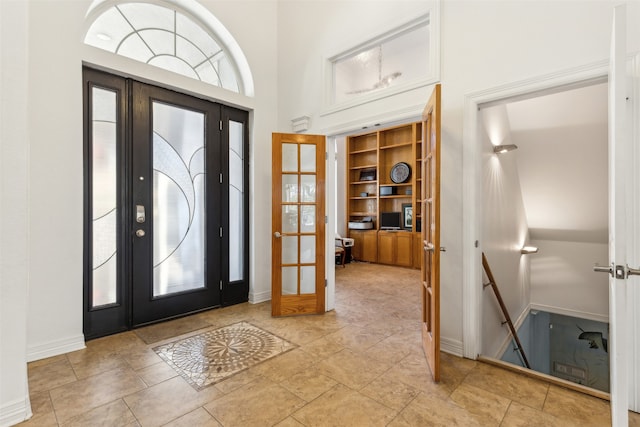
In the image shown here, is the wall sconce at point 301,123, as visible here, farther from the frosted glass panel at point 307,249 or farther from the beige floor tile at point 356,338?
the beige floor tile at point 356,338

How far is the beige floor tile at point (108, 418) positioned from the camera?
163cm

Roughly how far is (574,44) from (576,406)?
7.58ft

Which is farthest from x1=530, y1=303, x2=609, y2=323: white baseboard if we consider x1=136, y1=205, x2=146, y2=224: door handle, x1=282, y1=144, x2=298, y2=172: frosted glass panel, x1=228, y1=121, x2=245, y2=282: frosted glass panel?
x1=136, y1=205, x2=146, y2=224: door handle

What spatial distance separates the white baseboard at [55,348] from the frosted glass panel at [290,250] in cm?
200

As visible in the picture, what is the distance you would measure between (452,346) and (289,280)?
6.09 ft

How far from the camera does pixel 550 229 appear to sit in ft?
14.2

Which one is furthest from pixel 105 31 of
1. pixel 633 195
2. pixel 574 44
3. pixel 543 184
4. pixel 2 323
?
pixel 543 184

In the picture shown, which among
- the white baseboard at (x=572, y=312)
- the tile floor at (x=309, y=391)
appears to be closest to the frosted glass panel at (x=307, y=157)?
the tile floor at (x=309, y=391)

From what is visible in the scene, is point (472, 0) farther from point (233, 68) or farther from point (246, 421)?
point (246, 421)

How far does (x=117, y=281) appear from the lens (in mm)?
2865

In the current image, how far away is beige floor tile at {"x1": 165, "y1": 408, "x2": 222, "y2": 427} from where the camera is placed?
1.64 metres

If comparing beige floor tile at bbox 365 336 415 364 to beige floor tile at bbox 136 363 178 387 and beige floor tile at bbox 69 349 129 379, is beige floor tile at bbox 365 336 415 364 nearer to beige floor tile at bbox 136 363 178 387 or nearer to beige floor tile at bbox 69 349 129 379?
beige floor tile at bbox 136 363 178 387

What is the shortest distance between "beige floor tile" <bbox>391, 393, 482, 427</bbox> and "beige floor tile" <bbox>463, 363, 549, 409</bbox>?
353 millimetres

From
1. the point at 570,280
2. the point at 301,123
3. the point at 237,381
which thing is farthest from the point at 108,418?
the point at 570,280
